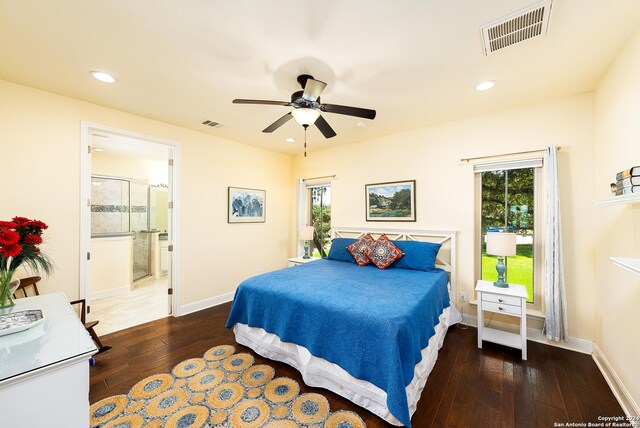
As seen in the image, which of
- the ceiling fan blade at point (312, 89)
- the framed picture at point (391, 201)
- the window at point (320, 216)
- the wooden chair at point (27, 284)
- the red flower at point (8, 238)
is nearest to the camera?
the red flower at point (8, 238)

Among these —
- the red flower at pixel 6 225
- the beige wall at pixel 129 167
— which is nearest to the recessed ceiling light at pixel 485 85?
the red flower at pixel 6 225

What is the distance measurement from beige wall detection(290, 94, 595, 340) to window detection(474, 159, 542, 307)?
0.18m

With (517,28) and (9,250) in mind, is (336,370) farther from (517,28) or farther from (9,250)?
(517,28)

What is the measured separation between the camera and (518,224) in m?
3.19

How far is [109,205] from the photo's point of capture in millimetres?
4883

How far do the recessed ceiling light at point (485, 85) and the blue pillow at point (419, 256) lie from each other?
186 cm

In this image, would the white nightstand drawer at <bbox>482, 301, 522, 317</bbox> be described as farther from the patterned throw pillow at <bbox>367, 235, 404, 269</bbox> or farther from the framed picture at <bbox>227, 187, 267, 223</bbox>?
the framed picture at <bbox>227, 187, 267, 223</bbox>

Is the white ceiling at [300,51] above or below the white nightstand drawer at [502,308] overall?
above

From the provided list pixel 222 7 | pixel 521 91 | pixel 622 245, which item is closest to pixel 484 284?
pixel 622 245

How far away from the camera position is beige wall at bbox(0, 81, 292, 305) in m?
2.61

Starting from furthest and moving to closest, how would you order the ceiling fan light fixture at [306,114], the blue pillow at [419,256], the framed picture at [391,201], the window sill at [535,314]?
1. the framed picture at [391,201]
2. the blue pillow at [419,256]
3. the window sill at [535,314]
4. the ceiling fan light fixture at [306,114]

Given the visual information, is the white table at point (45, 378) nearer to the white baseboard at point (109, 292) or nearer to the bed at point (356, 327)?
the bed at point (356, 327)

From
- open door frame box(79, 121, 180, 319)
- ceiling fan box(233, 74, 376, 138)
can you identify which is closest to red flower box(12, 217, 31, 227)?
open door frame box(79, 121, 180, 319)

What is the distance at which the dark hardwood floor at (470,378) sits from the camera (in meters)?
1.87
